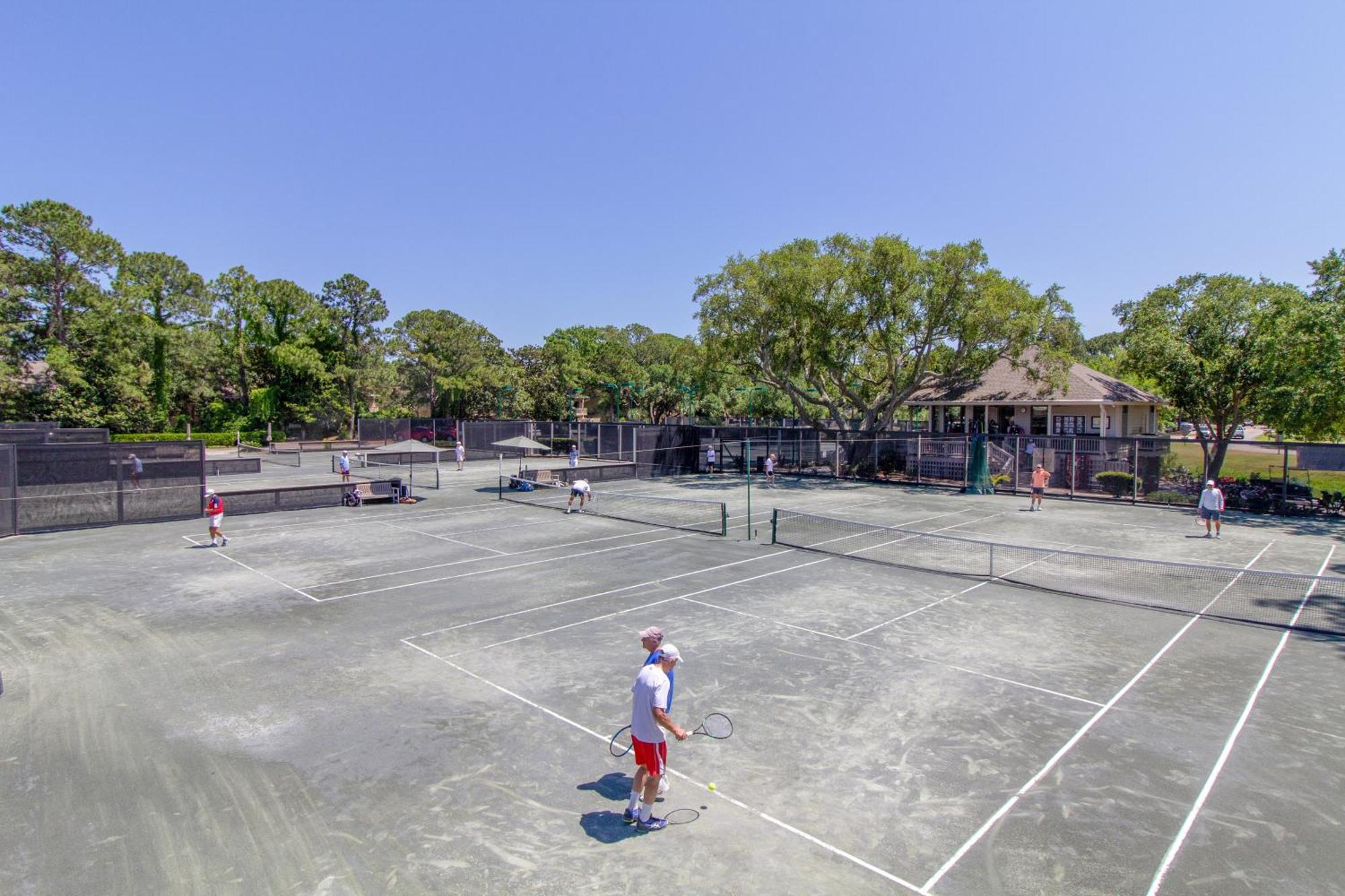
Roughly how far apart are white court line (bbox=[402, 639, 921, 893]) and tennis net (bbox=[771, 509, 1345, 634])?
10.5 meters

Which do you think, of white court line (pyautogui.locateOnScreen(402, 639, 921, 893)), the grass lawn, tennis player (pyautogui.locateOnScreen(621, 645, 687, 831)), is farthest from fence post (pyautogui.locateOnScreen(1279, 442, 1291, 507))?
tennis player (pyautogui.locateOnScreen(621, 645, 687, 831))

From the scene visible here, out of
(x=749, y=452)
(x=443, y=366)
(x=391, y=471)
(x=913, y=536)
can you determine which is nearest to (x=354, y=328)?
(x=443, y=366)

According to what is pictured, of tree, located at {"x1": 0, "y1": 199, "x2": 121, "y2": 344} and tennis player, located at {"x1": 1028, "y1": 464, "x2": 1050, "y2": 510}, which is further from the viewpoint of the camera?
tree, located at {"x1": 0, "y1": 199, "x2": 121, "y2": 344}

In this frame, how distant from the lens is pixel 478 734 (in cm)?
859

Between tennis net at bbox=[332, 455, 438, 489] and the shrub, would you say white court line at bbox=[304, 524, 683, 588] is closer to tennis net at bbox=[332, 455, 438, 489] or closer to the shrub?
tennis net at bbox=[332, 455, 438, 489]

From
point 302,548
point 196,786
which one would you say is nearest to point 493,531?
point 302,548

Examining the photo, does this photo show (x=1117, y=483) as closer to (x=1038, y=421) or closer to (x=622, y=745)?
(x=1038, y=421)

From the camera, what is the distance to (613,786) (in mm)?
7453

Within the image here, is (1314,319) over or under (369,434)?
over

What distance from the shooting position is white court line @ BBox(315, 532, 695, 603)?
15280 mm

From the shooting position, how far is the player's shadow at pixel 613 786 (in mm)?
7285

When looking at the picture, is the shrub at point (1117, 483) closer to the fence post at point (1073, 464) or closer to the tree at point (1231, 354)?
the fence post at point (1073, 464)

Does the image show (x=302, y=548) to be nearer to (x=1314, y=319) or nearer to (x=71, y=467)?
(x=71, y=467)

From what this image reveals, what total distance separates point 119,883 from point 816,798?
6.18 m
